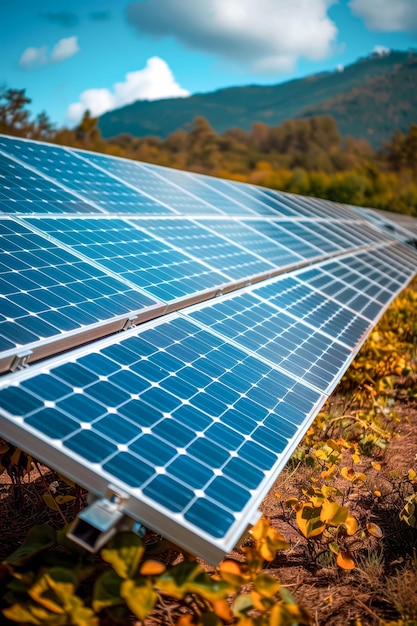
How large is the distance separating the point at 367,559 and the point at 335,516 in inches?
28.2

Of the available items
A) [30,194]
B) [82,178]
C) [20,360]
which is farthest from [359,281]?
[20,360]

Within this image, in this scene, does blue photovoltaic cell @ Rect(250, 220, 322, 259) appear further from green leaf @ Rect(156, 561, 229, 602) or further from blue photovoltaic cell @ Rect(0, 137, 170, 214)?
green leaf @ Rect(156, 561, 229, 602)

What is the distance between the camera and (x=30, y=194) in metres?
7.36

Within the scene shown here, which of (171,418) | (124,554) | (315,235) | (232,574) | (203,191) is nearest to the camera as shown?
(124,554)

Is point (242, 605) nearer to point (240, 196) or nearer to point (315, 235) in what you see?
point (315, 235)

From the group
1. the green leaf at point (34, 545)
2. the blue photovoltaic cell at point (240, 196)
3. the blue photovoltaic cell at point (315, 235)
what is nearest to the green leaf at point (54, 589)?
the green leaf at point (34, 545)

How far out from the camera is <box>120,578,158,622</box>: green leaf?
9.77 feet

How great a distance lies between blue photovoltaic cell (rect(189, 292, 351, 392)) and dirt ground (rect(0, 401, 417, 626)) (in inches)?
49.6

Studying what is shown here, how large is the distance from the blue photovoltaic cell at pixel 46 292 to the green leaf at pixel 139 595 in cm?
180

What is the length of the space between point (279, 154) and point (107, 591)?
10505 centimetres

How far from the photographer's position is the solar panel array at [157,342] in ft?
11.4

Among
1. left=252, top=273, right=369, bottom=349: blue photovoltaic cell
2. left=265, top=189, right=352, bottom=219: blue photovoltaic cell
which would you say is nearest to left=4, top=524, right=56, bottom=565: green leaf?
left=252, top=273, right=369, bottom=349: blue photovoltaic cell

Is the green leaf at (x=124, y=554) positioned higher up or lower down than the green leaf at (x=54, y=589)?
higher up

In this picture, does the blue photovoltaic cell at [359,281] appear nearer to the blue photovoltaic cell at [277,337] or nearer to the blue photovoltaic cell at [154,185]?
the blue photovoltaic cell at [277,337]
